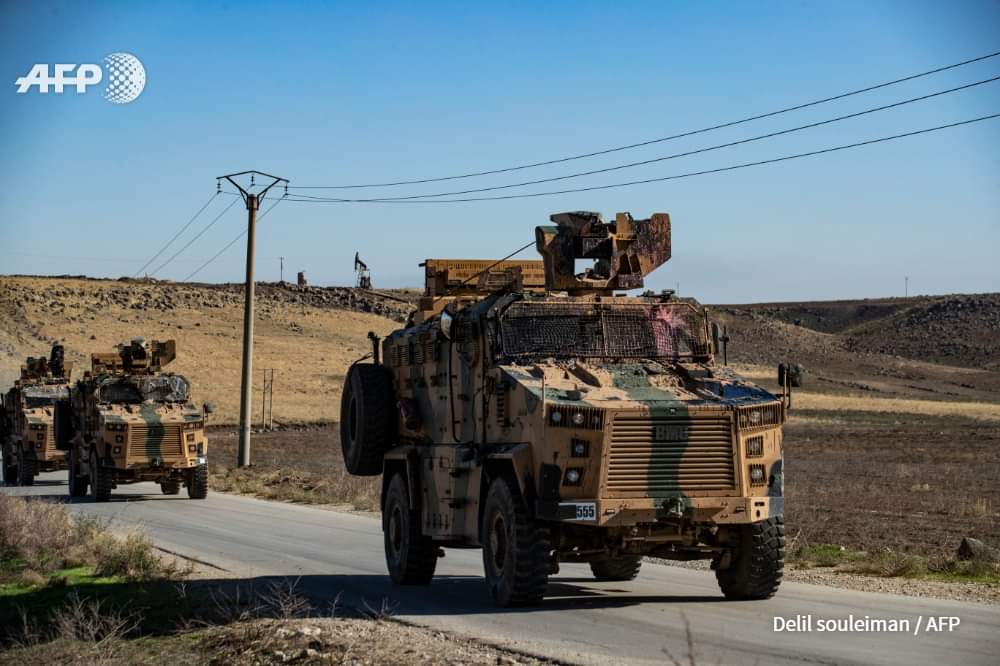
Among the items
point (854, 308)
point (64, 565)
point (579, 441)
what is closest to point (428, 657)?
point (579, 441)

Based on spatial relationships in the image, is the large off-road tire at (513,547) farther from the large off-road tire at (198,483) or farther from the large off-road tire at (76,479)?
the large off-road tire at (76,479)

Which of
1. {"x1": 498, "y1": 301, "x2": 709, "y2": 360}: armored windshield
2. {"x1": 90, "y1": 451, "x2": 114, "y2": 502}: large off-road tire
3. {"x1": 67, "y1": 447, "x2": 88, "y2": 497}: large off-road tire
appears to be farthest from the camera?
{"x1": 67, "y1": 447, "x2": 88, "y2": 497}: large off-road tire

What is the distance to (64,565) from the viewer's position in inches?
752

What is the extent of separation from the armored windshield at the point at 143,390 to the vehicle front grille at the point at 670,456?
22398 millimetres

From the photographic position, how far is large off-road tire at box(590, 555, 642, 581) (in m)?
16.5

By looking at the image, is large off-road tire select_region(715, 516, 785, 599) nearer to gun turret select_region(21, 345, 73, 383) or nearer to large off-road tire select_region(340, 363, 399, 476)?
large off-road tire select_region(340, 363, 399, 476)

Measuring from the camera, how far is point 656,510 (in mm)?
13086

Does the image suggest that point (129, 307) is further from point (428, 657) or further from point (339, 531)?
point (428, 657)

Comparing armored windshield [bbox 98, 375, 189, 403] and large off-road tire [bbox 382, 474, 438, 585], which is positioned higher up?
armored windshield [bbox 98, 375, 189, 403]

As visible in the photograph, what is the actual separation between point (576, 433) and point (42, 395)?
1196 inches

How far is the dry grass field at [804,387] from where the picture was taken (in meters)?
30.1

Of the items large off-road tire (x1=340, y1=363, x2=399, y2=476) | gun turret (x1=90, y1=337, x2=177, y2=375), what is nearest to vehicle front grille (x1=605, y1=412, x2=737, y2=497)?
large off-road tire (x1=340, y1=363, x2=399, y2=476)

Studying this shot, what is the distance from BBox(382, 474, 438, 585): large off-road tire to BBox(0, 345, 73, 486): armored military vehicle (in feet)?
79.0

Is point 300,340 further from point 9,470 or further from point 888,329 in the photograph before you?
point 888,329
